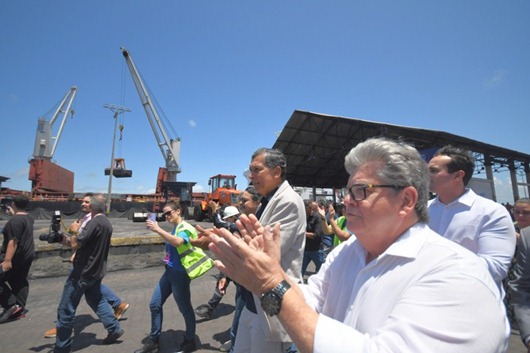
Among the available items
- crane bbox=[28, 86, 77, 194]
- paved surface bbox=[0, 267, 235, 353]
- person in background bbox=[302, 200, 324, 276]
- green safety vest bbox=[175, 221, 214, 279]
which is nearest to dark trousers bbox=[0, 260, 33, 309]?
paved surface bbox=[0, 267, 235, 353]

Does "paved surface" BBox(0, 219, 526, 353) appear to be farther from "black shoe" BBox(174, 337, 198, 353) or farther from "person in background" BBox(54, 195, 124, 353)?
"person in background" BBox(54, 195, 124, 353)

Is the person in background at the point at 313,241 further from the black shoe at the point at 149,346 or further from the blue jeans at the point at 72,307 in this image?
the blue jeans at the point at 72,307

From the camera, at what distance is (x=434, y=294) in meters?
0.80

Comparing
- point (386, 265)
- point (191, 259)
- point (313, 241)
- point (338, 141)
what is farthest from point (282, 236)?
point (338, 141)

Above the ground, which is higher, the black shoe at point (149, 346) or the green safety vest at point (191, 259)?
the green safety vest at point (191, 259)

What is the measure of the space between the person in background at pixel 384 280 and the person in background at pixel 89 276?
9.83 feet

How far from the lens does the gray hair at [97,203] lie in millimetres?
3664

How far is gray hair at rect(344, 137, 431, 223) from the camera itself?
1135 mm

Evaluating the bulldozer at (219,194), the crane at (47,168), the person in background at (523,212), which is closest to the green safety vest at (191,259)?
the person in background at (523,212)

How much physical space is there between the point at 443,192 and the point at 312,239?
11.6 ft

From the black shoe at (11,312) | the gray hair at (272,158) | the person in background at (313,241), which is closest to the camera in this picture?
the gray hair at (272,158)

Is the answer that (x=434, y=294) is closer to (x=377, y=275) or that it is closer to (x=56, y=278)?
(x=377, y=275)

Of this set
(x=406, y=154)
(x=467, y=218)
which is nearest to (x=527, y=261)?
(x=467, y=218)

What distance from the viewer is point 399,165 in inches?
44.6
